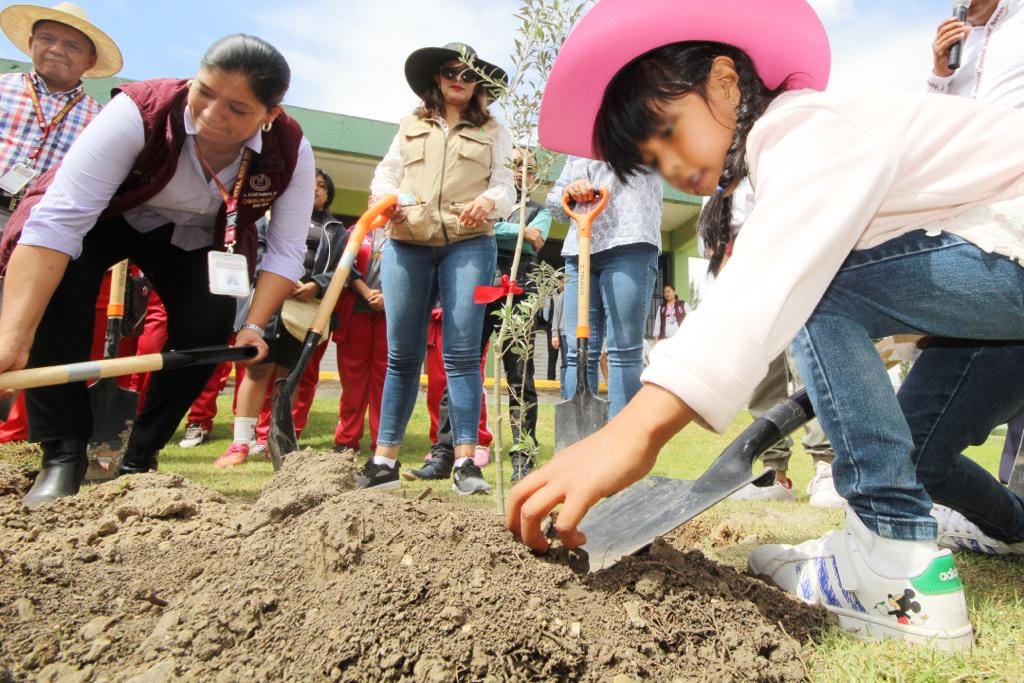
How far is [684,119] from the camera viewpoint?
5.31 ft

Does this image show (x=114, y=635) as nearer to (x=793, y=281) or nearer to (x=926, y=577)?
(x=793, y=281)

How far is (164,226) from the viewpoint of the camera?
2.98m

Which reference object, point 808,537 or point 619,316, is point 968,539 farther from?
point 619,316

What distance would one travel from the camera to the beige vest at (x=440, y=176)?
343cm

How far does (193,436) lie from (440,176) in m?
2.80

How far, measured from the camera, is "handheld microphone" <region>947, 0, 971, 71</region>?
10.4ft

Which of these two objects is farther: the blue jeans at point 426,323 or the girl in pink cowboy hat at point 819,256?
the blue jeans at point 426,323

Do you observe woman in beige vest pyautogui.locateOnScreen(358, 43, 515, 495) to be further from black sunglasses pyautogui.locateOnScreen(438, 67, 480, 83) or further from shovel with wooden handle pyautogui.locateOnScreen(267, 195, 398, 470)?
shovel with wooden handle pyautogui.locateOnScreen(267, 195, 398, 470)

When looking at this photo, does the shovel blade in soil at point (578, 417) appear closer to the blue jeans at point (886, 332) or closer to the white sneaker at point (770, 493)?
the white sneaker at point (770, 493)

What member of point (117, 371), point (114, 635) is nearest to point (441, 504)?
point (114, 635)

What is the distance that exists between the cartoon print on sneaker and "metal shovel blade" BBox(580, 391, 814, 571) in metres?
0.37

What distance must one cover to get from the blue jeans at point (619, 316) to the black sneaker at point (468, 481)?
2.77 ft

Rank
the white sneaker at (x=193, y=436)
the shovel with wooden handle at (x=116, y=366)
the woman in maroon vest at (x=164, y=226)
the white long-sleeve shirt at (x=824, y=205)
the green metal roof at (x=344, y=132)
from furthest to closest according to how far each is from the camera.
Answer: the green metal roof at (x=344, y=132)
the white sneaker at (x=193, y=436)
the woman in maroon vest at (x=164, y=226)
the shovel with wooden handle at (x=116, y=366)
the white long-sleeve shirt at (x=824, y=205)

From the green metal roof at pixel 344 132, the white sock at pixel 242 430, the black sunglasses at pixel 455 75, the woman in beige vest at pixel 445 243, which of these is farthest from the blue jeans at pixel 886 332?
the green metal roof at pixel 344 132
